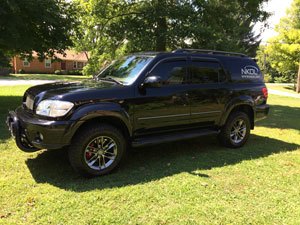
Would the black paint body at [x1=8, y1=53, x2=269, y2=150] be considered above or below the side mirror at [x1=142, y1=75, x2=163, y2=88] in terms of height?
below

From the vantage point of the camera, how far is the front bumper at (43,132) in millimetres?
3436

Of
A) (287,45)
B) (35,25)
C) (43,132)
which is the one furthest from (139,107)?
(287,45)

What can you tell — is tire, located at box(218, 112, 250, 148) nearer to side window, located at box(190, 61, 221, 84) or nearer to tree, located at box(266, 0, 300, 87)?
side window, located at box(190, 61, 221, 84)

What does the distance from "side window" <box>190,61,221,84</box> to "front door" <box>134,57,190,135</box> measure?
0.22 m

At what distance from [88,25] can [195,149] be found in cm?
850

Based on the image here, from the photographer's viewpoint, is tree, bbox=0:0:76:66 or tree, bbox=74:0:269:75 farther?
tree, bbox=74:0:269:75

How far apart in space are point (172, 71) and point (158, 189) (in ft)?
6.99

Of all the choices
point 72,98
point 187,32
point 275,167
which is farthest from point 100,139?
point 187,32

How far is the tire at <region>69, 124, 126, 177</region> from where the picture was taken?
3664mm

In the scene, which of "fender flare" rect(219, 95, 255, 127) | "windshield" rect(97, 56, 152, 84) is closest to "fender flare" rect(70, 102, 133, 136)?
"windshield" rect(97, 56, 152, 84)

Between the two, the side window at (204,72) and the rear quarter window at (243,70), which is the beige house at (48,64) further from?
the side window at (204,72)

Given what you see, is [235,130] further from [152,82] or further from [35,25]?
[35,25]

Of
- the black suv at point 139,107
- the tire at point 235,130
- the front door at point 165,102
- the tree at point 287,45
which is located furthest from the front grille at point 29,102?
the tree at point 287,45

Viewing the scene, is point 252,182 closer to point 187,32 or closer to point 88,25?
point 187,32
